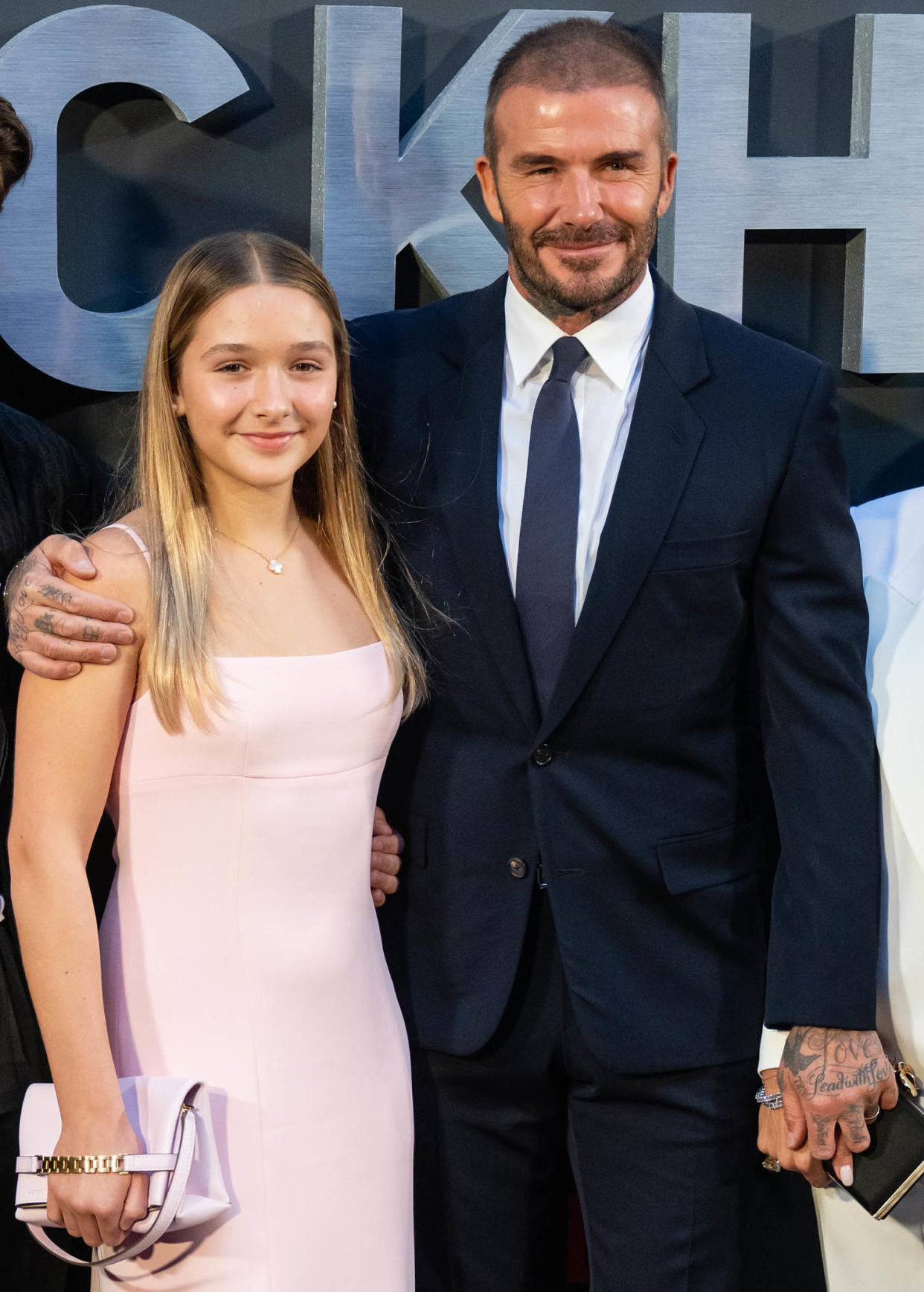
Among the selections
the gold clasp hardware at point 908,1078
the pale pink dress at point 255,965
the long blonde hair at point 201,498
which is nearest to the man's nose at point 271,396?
the long blonde hair at point 201,498

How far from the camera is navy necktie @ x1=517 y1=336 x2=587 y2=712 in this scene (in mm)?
1993

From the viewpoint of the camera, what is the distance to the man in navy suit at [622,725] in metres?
1.98

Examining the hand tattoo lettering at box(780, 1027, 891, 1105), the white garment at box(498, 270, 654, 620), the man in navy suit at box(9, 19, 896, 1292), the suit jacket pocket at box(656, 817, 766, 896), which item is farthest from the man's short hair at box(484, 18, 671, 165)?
the hand tattoo lettering at box(780, 1027, 891, 1105)

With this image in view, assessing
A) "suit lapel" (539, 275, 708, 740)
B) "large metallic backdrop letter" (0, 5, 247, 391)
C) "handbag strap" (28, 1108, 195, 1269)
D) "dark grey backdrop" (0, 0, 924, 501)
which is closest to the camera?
"handbag strap" (28, 1108, 195, 1269)

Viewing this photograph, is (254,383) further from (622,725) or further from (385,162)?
(385,162)

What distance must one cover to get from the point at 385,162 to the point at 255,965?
146cm

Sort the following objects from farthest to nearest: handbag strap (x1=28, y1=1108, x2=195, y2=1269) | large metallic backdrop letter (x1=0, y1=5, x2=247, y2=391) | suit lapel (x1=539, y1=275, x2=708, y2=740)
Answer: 1. large metallic backdrop letter (x1=0, y1=5, x2=247, y2=391)
2. suit lapel (x1=539, y1=275, x2=708, y2=740)
3. handbag strap (x1=28, y1=1108, x2=195, y2=1269)

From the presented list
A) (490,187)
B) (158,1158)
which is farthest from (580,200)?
(158,1158)

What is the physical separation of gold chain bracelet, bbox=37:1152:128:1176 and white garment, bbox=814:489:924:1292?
1080 mm

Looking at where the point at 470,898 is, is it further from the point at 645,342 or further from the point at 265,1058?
the point at 645,342

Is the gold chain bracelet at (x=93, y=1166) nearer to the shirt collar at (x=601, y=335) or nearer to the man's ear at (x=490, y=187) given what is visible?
the shirt collar at (x=601, y=335)

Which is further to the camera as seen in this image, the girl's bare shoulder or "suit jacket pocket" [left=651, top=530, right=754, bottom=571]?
"suit jacket pocket" [left=651, top=530, right=754, bottom=571]

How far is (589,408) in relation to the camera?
206cm

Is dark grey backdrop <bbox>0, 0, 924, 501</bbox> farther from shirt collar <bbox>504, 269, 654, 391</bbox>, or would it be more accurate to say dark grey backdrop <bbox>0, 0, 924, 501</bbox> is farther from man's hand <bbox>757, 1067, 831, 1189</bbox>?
man's hand <bbox>757, 1067, 831, 1189</bbox>
